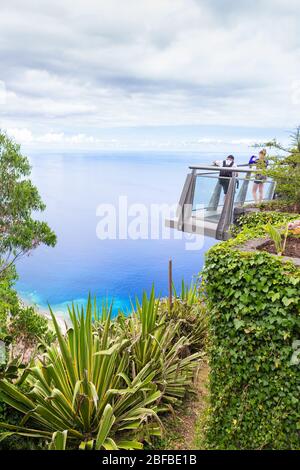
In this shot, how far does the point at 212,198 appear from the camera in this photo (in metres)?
8.09

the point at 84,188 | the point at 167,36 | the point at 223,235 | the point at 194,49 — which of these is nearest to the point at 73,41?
the point at 167,36

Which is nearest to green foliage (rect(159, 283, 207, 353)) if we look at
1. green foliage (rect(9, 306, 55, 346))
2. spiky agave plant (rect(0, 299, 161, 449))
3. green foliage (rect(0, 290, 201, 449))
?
green foliage (rect(0, 290, 201, 449))

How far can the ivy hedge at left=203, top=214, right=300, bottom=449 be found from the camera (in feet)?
8.76

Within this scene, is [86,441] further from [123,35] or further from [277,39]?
[123,35]

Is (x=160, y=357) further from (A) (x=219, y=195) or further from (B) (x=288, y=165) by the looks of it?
(A) (x=219, y=195)

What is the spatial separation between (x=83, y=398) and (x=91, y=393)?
10 cm

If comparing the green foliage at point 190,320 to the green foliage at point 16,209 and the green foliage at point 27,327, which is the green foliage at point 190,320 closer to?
the green foliage at point 27,327

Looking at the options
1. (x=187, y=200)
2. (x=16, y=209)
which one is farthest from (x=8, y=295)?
(x=187, y=200)

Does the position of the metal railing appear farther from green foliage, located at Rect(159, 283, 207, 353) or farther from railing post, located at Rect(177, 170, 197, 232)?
green foliage, located at Rect(159, 283, 207, 353)

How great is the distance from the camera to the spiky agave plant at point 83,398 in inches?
120

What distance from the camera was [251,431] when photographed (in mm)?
3014

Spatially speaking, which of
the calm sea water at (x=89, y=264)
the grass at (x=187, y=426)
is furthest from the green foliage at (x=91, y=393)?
the calm sea water at (x=89, y=264)

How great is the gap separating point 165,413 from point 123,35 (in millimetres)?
12160

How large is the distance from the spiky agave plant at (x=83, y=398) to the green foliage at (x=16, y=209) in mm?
4125
